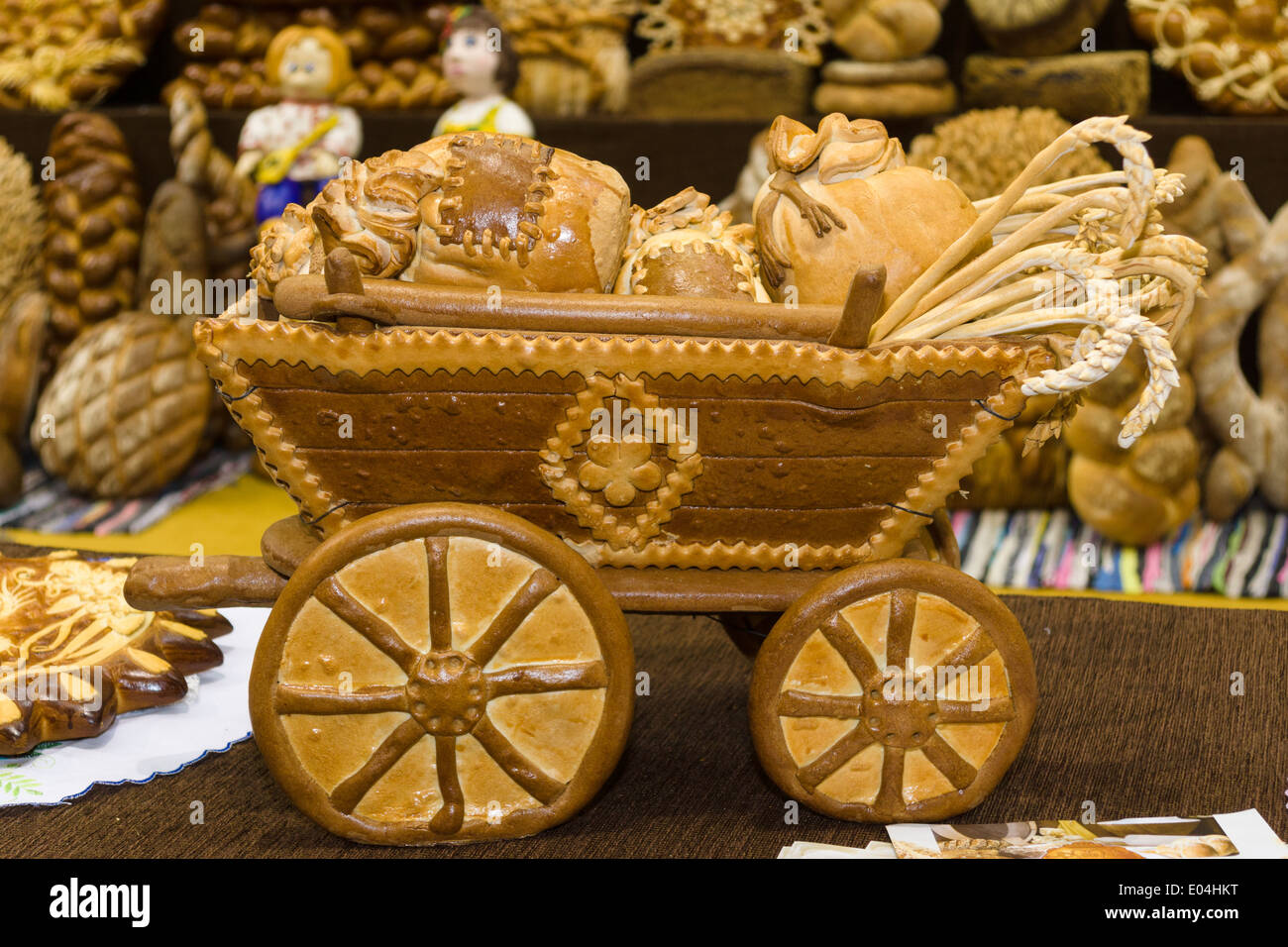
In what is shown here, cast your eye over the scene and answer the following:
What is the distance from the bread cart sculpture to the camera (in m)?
1.70

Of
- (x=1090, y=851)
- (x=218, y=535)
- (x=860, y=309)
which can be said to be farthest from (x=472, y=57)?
(x=1090, y=851)

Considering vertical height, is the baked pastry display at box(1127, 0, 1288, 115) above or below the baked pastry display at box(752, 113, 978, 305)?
above

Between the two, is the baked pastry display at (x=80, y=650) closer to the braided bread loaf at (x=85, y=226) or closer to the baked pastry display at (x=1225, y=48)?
the braided bread loaf at (x=85, y=226)

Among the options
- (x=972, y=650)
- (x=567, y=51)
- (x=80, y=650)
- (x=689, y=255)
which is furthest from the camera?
(x=567, y=51)

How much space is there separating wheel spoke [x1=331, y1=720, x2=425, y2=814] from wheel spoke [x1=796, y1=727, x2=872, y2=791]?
525 millimetres

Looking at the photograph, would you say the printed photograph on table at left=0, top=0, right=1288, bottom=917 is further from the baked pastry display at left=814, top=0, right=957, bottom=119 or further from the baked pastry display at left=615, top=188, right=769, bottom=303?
the baked pastry display at left=814, top=0, right=957, bottom=119

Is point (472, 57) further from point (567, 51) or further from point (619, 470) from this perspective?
point (619, 470)

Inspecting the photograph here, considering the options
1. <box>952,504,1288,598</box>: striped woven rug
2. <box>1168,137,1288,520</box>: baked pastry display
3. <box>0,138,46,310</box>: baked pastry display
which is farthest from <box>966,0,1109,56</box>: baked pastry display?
<box>0,138,46,310</box>: baked pastry display

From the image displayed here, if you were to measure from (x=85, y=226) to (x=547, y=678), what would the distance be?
9.40 ft

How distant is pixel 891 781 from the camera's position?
179 centimetres

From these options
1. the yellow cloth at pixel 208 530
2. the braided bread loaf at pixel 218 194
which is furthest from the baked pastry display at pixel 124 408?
the braided bread loaf at pixel 218 194
